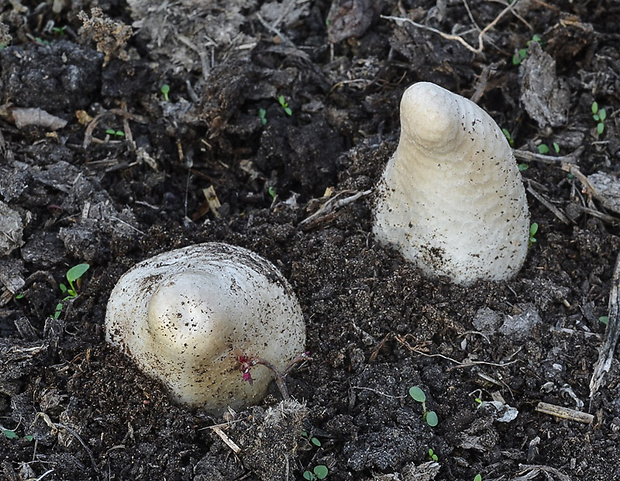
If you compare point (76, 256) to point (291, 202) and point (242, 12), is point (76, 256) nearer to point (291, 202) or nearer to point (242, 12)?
point (291, 202)

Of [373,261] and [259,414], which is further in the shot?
→ [373,261]

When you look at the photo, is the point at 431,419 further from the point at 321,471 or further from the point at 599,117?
the point at 599,117

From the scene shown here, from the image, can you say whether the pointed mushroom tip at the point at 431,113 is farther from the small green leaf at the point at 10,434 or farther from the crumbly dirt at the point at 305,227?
the small green leaf at the point at 10,434

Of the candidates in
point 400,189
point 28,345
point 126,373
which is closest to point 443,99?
point 400,189

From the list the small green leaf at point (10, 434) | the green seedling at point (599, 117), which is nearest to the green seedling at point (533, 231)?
the green seedling at point (599, 117)

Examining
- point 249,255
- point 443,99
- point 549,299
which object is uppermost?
point 443,99

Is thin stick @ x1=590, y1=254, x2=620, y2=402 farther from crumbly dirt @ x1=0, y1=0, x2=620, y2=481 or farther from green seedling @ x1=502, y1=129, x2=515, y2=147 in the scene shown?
green seedling @ x1=502, y1=129, x2=515, y2=147

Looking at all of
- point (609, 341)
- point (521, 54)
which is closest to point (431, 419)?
point (609, 341)
